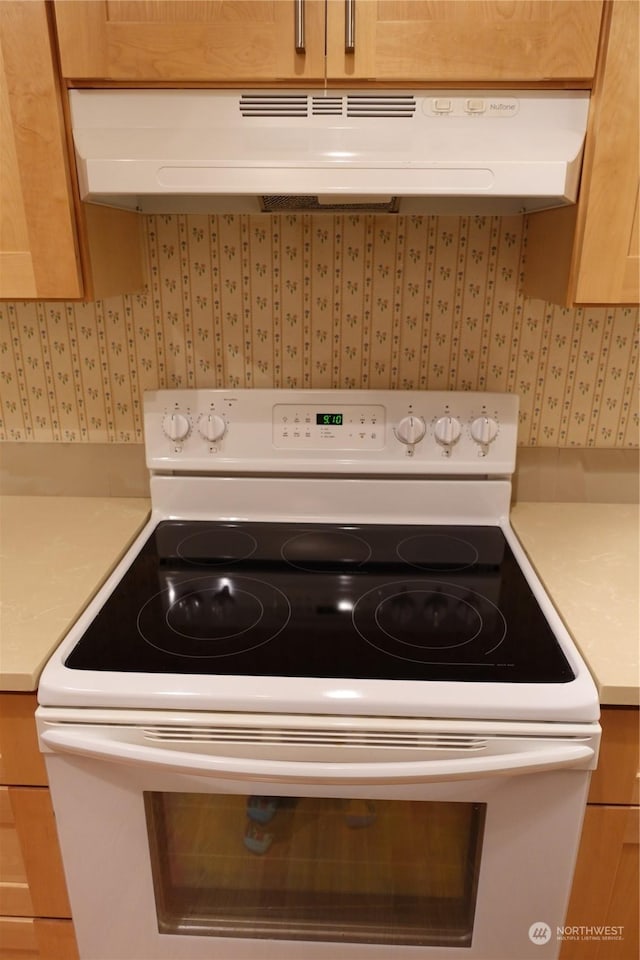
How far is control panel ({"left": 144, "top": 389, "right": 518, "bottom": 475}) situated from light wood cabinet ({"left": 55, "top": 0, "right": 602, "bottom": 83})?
0.56 metres

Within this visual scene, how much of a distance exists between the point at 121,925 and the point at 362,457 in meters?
0.88

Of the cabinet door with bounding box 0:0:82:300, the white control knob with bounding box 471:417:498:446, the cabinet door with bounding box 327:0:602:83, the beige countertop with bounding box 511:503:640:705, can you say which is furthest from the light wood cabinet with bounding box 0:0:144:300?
the beige countertop with bounding box 511:503:640:705

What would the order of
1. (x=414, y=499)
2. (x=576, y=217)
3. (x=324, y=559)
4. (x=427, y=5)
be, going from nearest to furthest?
(x=427, y=5)
(x=576, y=217)
(x=324, y=559)
(x=414, y=499)

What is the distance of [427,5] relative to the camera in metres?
0.88

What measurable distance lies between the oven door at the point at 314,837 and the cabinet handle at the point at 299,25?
3.00 ft

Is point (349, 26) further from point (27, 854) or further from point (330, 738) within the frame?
point (27, 854)

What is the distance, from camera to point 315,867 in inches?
38.4

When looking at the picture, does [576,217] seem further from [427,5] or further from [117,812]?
[117,812]

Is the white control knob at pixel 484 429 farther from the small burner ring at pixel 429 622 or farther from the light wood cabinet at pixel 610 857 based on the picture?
the light wood cabinet at pixel 610 857

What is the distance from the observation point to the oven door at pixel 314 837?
0.84 metres

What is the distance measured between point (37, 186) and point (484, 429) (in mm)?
888

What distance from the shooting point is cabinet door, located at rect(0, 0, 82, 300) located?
0.91 metres

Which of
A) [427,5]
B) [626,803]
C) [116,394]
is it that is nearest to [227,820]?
[626,803]

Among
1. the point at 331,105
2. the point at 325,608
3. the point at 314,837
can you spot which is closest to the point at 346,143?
the point at 331,105
